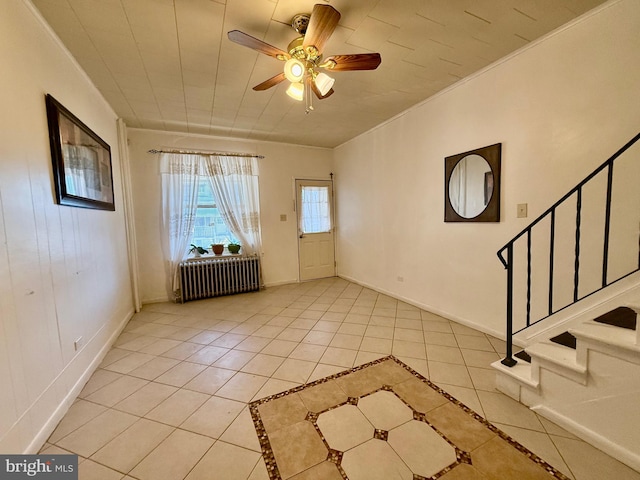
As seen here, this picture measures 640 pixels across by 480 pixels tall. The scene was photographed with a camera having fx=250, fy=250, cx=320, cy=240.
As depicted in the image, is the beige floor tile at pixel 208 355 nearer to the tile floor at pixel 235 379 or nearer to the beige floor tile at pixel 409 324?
the tile floor at pixel 235 379

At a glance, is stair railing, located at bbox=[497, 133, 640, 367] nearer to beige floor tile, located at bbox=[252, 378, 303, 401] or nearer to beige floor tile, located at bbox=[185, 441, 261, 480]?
beige floor tile, located at bbox=[252, 378, 303, 401]

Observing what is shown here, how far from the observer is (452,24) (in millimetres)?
1876

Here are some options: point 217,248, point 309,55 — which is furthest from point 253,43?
point 217,248

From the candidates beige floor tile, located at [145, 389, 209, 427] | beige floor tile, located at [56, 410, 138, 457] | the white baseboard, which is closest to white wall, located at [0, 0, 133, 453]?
the white baseboard

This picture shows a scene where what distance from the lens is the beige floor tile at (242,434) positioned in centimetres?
146

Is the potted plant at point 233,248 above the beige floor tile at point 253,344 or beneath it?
above

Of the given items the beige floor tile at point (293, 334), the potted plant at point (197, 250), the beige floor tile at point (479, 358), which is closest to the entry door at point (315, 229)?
the potted plant at point (197, 250)

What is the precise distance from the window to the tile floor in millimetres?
1267

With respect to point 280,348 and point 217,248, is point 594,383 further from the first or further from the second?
point 217,248

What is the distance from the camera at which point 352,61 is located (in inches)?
71.0

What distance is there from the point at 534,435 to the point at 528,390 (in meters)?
0.28

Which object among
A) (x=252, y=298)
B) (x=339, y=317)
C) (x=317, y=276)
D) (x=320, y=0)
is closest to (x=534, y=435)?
(x=339, y=317)

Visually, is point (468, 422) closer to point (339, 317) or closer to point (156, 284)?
point (339, 317)

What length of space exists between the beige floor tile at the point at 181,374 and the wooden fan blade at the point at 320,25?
2.69 metres
